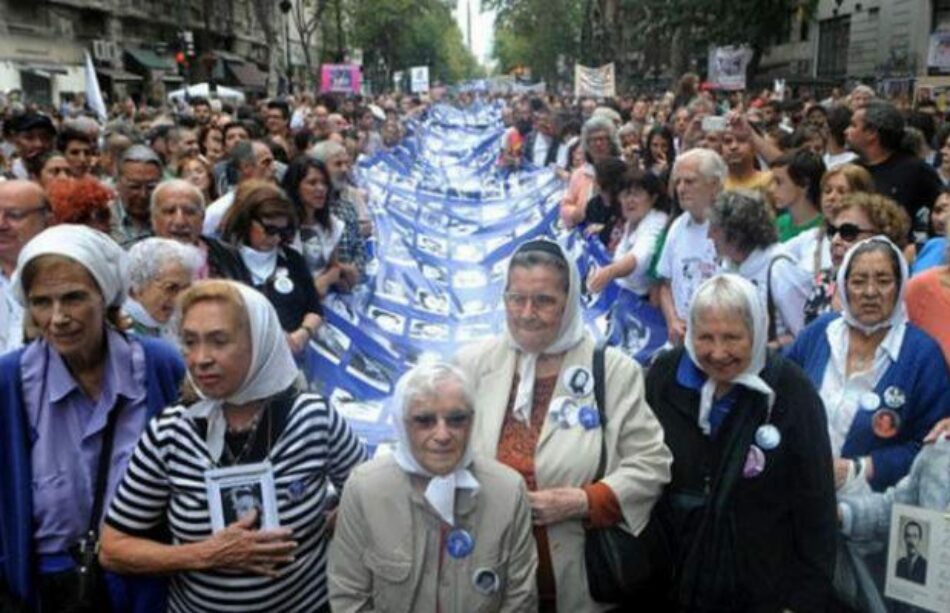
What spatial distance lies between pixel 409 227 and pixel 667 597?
346 inches

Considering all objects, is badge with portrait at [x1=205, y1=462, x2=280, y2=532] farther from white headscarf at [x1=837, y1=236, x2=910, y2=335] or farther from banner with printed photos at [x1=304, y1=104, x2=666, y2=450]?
white headscarf at [x1=837, y1=236, x2=910, y2=335]

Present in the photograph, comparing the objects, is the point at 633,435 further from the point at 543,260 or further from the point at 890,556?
the point at 890,556

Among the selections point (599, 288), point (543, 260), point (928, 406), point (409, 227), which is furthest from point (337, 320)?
point (409, 227)

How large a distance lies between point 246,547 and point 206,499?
184 mm

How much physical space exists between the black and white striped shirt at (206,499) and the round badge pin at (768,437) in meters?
1.39

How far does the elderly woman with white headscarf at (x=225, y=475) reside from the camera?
8.82 ft

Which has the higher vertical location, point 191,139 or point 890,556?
point 191,139

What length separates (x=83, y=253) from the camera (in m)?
2.87

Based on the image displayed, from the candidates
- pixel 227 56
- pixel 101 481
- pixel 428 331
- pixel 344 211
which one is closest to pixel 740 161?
pixel 428 331

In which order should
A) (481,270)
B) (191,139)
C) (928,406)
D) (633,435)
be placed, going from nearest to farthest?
(633,435)
(928,406)
(191,139)
(481,270)

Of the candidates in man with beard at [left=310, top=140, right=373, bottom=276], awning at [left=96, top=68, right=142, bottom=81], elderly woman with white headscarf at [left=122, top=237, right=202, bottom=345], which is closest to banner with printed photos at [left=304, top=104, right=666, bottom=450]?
man with beard at [left=310, top=140, right=373, bottom=276]

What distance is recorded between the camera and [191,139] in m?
8.44

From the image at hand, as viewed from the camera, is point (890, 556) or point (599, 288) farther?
point (599, 288)

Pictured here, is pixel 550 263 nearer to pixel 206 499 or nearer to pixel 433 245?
pixel 206 499
